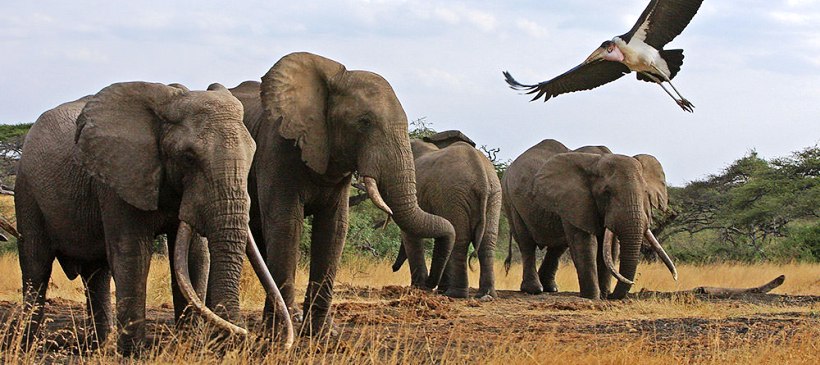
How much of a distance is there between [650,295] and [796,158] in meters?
17.6

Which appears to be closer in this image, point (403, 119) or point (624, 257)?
point (403, 119)

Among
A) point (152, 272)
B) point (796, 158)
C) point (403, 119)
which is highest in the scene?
point (796, 158)

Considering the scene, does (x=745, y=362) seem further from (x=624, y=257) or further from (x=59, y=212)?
(x=624, y=257)

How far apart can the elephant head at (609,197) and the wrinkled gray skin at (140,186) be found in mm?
7219

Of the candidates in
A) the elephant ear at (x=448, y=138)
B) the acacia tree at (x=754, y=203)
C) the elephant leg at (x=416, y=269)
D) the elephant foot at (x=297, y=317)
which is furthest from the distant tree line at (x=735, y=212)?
the elephant foot at (x=297, y=317)

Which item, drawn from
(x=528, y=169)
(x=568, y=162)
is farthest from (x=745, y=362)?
(x=528, y=169)

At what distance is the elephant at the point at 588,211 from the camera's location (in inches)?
553

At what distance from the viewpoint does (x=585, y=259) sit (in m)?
14.5

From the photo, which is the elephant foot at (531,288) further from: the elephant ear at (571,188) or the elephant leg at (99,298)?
the elephant leg at (99,298)

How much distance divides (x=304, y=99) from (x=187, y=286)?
206 cm

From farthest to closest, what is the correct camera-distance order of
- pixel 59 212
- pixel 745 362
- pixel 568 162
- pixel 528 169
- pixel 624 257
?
pixel 528 169, pixel 568 162, pixel 624 257, pixel 59 212, pixel 745 362

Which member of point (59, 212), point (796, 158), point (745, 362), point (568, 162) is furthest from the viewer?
point (796, 158)

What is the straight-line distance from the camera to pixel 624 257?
14039 mm

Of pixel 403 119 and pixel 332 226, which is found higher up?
pixel 403 119
